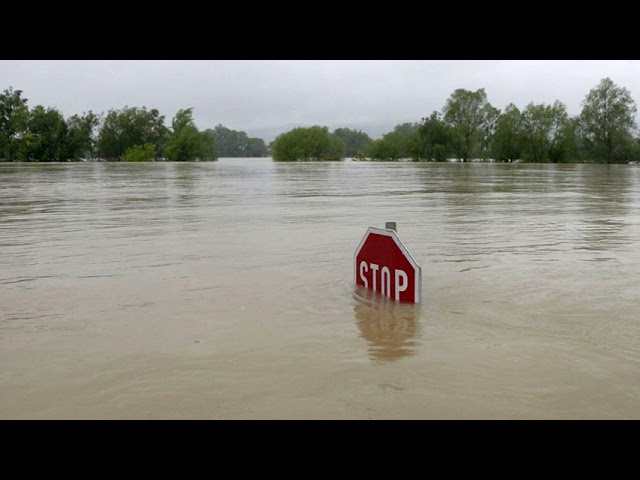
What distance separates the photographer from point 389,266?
6.65 m

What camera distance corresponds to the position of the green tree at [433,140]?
132m

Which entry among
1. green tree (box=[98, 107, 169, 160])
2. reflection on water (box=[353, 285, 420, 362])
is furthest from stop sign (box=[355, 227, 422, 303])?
green tree (box=[98, 107, 169, 160])

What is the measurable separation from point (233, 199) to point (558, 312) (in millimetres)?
17087

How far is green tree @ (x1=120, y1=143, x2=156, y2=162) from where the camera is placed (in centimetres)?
13320

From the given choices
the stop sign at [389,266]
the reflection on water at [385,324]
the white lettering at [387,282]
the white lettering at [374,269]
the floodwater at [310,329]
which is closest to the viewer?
the floodwater at [310,329]

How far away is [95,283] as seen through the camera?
775cm

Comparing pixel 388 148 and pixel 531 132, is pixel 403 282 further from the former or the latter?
pixel 388 148

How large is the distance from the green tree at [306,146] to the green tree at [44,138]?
5706cm

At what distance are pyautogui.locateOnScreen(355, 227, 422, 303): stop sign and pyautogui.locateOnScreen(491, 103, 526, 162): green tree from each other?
4529 inches

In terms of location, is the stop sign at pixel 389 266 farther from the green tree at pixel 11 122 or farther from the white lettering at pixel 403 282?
the green tree at pixel 11 122

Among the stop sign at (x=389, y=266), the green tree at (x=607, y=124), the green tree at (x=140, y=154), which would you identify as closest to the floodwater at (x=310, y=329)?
the stop sign at (x=389, y=266)
